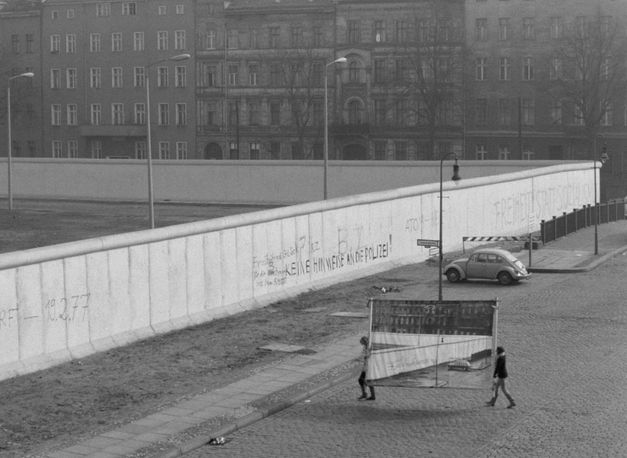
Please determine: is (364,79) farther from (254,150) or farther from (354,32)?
(254,150)

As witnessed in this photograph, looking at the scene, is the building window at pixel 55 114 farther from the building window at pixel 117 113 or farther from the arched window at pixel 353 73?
the arched window at pixel 353 73

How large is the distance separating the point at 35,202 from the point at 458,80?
139 feet

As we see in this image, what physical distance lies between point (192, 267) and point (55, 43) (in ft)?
287

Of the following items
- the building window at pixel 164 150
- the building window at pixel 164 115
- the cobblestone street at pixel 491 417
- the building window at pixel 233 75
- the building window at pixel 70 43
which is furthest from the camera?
the building window at pixel 70 43

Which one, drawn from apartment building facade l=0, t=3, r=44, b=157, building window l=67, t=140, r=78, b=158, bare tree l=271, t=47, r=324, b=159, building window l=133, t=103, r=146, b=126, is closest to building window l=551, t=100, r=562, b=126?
bare tree l=271, t=47, r=324, b=159

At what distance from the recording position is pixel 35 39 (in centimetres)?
11700

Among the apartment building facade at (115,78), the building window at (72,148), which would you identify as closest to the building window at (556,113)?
the apartment building facade at (115,78)

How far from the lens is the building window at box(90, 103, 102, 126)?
114 m

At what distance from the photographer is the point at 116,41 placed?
369ft

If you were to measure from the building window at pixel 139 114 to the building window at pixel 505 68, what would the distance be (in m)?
34.9

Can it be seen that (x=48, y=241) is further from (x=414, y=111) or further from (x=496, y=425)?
(x=414, y=111)

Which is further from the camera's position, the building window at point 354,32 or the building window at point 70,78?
the building window at point 70,78

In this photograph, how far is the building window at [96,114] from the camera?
114 metres

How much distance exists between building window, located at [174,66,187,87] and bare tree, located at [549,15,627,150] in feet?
115
